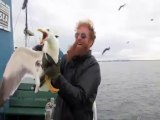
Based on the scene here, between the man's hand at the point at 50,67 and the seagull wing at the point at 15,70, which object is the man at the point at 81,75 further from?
the seagull wing at the point at 15,70

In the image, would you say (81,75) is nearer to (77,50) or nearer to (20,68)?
(77,50)

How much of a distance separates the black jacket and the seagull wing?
467 millimetres

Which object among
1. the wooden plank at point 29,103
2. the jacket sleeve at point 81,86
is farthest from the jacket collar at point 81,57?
the wooden plank at point 29,103

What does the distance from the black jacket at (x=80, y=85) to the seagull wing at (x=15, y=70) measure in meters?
0.47

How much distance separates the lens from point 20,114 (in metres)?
7.28

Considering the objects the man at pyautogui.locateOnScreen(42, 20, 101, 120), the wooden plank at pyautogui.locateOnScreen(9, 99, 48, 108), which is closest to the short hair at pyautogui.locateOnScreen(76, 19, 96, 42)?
the man at pyautogui.locateOnScreen(42, 20, 101, 120)

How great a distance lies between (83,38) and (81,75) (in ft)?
1.28

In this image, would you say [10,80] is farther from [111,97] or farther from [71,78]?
[111,97]

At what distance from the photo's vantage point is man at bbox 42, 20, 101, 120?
3506 mm

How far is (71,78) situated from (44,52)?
545mm

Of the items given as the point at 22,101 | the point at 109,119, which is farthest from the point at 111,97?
the point at 22,101

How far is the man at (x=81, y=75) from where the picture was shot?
351cm

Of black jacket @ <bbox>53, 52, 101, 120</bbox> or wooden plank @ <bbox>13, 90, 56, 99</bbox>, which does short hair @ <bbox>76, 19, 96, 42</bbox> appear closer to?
black jacket @ <bbox>53, 52, 101, 120</bbox>

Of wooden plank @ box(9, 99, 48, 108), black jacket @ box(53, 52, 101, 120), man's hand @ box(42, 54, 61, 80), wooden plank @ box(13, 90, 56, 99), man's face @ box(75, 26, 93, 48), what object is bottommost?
wooden plank @ box(9, 99, 48, 108)
